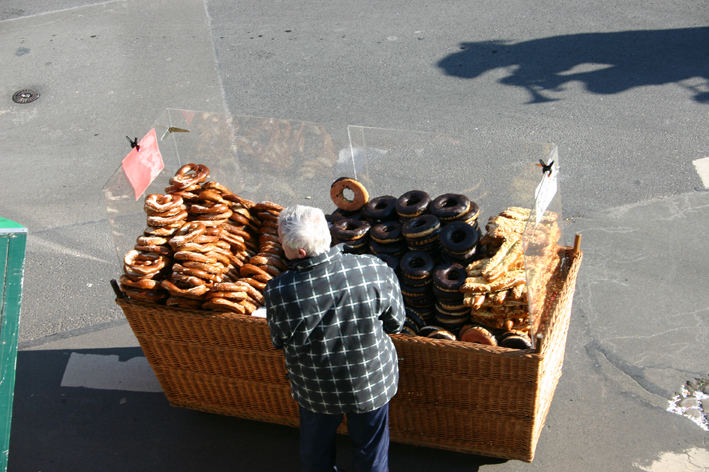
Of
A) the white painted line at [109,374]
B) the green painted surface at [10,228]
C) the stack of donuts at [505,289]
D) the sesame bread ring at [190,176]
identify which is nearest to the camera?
the green painted surface at [10,228]

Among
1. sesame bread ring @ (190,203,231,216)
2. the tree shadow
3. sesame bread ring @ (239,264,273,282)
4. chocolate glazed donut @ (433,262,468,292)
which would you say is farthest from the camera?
the tree shadow

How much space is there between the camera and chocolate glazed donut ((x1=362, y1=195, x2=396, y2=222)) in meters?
4.14

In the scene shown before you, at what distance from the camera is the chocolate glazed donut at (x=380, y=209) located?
4.14 metres

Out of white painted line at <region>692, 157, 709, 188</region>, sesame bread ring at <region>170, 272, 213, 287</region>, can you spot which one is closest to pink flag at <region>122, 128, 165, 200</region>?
sesame bread ring at <region>170, 272, 213, 287</region>

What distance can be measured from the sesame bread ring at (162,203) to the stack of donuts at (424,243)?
3.26 feet

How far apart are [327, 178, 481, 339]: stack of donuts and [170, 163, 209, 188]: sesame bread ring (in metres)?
0.91

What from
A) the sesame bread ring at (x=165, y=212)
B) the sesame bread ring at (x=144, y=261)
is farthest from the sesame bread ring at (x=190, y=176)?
the sesame bread ring at (x=144, y=261)

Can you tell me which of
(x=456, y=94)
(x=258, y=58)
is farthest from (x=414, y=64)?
(x=258, y=58)

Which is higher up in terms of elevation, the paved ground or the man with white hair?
the man with white hair

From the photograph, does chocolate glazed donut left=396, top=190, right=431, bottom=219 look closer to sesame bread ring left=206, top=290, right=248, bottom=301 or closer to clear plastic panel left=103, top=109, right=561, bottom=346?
clear plastic panel left=103, top=109, right=561, bottom=346

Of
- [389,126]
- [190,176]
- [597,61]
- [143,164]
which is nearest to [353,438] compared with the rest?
[190,176]

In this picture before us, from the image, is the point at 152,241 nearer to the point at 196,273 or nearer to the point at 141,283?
the point at 141,283

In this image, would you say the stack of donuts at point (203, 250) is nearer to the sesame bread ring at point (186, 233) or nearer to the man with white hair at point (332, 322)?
the sesame bread ring at point (186, 233)

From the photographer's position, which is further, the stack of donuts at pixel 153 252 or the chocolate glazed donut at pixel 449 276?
the stack of donuts at pixel 153 252
